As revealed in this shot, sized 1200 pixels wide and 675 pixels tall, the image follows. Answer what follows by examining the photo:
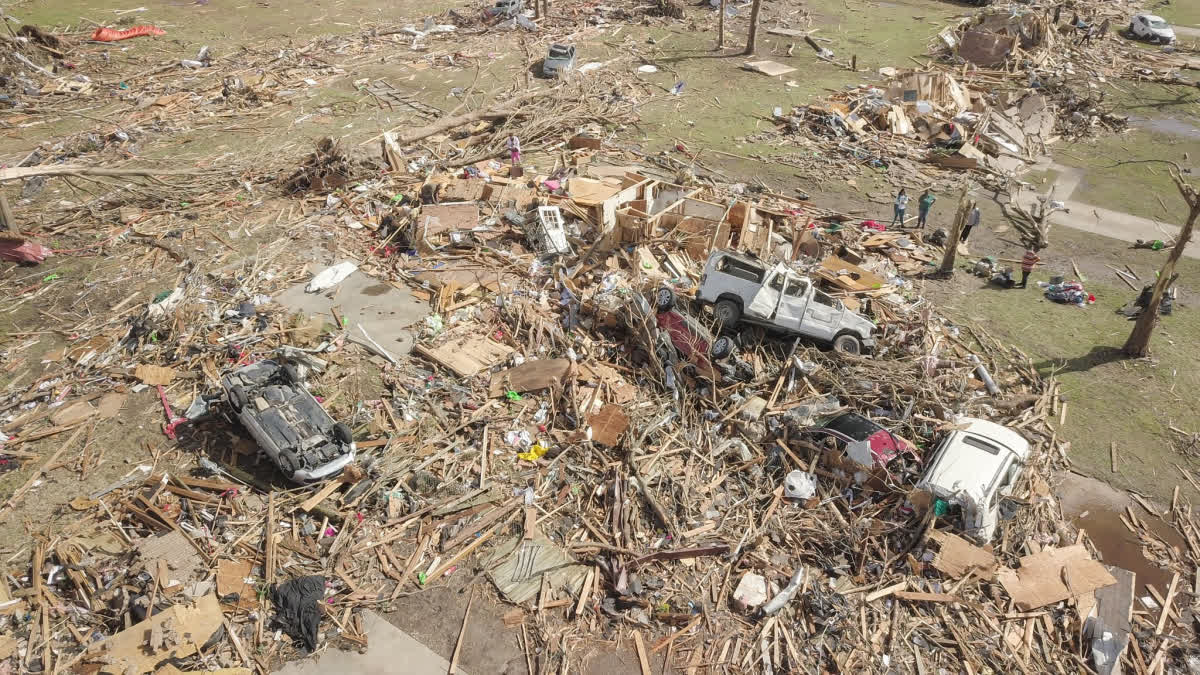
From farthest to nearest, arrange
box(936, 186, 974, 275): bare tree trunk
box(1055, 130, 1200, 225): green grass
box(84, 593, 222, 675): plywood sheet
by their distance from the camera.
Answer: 1. box(1055, 130, 1200, 225): green grass
2. box(936, 186, 974, 275): bare tree trunk
3. box(84, 593, 222, 675): plywood sheet

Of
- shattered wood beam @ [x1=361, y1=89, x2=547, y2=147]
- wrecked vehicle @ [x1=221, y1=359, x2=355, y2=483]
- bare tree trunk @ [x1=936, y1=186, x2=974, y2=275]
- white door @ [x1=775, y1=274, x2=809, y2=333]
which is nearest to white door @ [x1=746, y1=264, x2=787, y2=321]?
white door @ [x1=775, y1=274, x2=809, y2=333]

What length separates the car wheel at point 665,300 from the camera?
13.1 m

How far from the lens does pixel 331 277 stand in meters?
15.3

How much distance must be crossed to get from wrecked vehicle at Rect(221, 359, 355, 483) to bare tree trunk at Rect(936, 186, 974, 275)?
1357 cm

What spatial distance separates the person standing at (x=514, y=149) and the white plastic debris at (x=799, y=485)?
1338 centimetres

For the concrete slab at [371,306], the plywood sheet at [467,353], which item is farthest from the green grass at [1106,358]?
→ the concrete slab at [371,306]

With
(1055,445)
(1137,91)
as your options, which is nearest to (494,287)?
(1055,445)

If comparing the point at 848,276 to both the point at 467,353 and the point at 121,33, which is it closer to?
the point at 467,353

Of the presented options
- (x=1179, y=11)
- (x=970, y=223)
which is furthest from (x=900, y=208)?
(x=1179, y=11)

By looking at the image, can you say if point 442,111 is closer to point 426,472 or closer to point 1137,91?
point 426,472

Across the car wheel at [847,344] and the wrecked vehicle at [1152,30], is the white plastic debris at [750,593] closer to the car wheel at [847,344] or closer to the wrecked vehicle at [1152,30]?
the car wheel at [847,344]

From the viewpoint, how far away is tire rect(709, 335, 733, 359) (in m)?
12.4

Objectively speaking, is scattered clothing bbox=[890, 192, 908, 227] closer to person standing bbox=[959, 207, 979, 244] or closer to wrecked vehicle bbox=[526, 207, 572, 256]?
person standing bbox=[959, 207, 979, 244]

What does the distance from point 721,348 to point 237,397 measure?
8.00 metres
